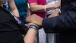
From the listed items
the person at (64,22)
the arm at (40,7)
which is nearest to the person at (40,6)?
the arm at (40,7)

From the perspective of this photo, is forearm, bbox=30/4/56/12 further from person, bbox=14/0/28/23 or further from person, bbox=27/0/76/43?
person, bbox=27/0/76/43

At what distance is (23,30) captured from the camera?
1.79m

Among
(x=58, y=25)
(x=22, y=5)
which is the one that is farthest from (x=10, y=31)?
(x=22, y=5)

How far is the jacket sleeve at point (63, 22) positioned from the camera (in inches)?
60.8

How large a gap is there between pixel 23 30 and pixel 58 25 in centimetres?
34

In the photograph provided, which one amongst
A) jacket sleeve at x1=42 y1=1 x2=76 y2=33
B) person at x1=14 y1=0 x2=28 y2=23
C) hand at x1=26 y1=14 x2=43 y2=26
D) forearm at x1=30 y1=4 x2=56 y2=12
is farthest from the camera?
person at x1=14 y1=0 x2=28 y2=23

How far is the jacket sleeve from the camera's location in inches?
60.8

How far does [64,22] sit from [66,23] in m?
0.02

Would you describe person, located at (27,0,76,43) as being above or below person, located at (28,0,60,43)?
above

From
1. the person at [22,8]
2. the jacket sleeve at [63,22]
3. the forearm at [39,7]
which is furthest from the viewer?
the person at [22,8]

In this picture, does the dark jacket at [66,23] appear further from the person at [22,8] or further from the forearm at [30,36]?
the person at [22,8]

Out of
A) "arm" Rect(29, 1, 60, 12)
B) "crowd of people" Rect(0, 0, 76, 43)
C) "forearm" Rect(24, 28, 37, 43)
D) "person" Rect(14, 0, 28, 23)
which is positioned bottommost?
"person" Rect(14, 0, 28, 23)

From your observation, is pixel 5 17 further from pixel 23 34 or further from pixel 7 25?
pixel 23 34

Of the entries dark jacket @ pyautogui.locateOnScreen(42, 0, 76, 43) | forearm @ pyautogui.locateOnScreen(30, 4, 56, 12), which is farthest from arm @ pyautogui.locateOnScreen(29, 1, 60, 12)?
dark jacket @ pyautogui.locateOnScreen(42, 0, 76, 43)
